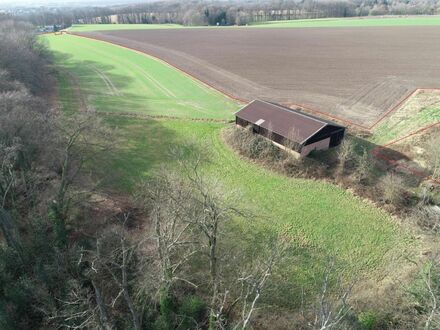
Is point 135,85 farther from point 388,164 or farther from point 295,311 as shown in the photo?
point 295,311

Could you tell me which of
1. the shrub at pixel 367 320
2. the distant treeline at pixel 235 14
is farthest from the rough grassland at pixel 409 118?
the distant treeline at pixel 235 14

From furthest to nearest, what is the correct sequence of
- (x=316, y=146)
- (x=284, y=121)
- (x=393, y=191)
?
(x=284, y=121)
(x=316, y=146)
(x=393, y=191)

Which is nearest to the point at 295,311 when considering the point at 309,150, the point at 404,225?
the point at 404,225

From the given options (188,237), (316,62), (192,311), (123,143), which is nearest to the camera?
(192,311)

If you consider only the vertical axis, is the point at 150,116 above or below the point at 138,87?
below

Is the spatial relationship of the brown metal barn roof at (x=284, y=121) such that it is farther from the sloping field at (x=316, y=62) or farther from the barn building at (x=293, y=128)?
the sloping field at (x=316, y=62)

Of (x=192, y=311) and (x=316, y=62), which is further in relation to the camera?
(x=316, y=62)

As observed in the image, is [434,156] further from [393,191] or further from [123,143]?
[123,143]

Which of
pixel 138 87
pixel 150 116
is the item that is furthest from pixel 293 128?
pixel 138 87
